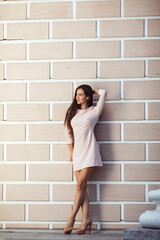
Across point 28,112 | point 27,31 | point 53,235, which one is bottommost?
point 53,235

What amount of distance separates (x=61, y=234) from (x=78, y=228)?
0.20 m

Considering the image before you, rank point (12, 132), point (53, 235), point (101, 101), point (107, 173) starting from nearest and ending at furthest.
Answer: point (53, 235)
point (101, 101)
point (107, 173)
point (12, 132)

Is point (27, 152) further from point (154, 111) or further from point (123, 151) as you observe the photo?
point (154, 111)

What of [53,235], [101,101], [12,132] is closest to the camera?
[53,235]

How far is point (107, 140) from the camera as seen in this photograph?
12.2ft

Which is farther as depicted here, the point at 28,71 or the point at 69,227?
the point at 28,71

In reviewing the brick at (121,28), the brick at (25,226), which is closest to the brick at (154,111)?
the brick at (121,28)

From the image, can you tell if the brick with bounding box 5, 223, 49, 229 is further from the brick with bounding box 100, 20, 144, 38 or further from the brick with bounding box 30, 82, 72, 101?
the brick with bounding box 100, 20, 144, 38

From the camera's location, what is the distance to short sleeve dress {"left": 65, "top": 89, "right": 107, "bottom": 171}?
11.7 ft

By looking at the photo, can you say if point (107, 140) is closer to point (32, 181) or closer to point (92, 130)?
point (92, 130)

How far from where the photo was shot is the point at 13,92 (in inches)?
151

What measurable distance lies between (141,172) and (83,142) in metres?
0.60

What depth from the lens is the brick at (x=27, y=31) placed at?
3855 millimetres

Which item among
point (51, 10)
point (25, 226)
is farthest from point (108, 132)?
point (51, 10)
